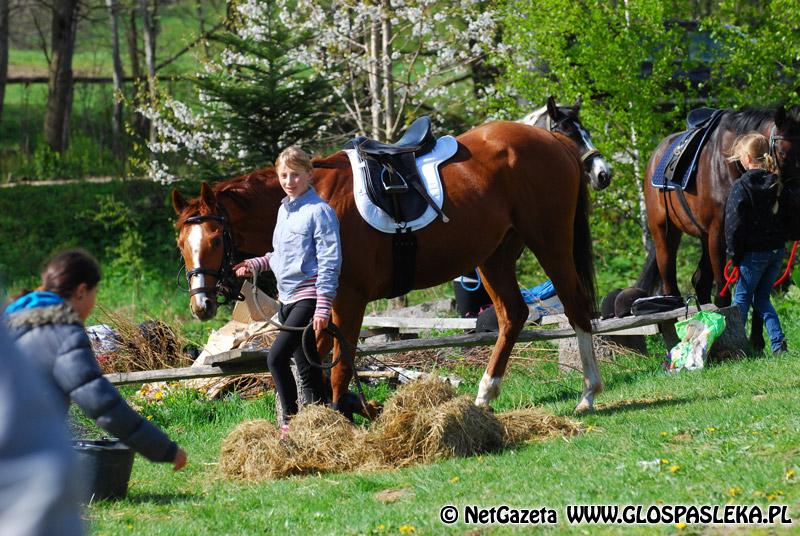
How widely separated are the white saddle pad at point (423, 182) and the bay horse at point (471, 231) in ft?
0.17

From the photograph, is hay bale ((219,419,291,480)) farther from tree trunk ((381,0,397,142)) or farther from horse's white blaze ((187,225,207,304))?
tree trunk ((381,0,397,142))

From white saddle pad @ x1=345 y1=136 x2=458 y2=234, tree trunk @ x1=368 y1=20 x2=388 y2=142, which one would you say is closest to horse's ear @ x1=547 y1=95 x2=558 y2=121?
white saddle pad @ x1=345 y1=136 x2=458 y2=234

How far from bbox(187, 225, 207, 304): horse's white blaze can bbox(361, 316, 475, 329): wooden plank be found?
3958 millimetres

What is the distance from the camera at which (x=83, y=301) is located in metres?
4.12

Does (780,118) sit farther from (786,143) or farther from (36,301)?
(36,301)

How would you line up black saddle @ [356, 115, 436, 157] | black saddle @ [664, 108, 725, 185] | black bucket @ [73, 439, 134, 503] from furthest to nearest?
black saddle @ [664, 108, 725, 185] < black saddle @ [356, 115, 436, 157] < black bucket @ [73, 439, 134, 503]

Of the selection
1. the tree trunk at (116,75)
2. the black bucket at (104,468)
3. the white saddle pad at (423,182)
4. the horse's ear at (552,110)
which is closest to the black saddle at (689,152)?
the horse's ear at (552,110)

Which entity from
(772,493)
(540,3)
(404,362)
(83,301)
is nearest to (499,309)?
(404,362)

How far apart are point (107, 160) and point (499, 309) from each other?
2052cm

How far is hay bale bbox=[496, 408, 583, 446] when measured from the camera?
691 centimetres

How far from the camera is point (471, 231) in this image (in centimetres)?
774

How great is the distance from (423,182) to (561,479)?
276cm

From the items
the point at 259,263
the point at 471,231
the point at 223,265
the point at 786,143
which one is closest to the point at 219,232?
the point at 223,265

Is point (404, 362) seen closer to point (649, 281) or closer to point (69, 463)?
point (649, 281)
